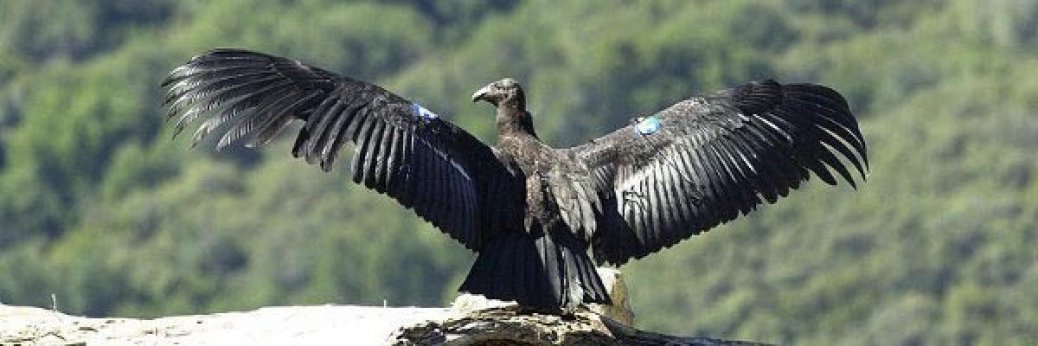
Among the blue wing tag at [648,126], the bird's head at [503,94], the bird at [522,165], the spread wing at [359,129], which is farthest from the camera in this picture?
the bird's head at [503,94]

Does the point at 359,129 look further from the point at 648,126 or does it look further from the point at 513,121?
the point at 648,126

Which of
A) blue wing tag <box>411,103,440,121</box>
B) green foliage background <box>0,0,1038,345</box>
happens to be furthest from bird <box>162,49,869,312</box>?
green foliage background <box>0,0,1038,345</box>

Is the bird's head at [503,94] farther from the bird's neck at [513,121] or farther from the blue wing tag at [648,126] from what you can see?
the blue wing tag at [648,126]

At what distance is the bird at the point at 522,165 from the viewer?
13.0 m

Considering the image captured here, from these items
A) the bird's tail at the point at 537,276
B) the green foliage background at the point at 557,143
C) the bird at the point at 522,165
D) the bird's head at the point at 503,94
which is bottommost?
the bird's tail at the point at 537,276

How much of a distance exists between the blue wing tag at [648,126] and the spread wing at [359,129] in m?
0.68

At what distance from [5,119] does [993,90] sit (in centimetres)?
2221

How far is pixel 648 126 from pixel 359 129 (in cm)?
119

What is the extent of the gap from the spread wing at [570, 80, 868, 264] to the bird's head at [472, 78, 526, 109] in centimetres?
36

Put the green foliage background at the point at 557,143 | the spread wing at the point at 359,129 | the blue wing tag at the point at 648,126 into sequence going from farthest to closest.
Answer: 1. the green foliage background at the point at 557,143
2. the blue wing tag at the point at 648,126
3. the spread wing at the point at 359,129

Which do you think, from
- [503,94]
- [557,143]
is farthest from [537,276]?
[557,143]

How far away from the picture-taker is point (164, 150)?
7319 centimetres

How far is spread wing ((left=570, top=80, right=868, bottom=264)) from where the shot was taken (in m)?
13.5

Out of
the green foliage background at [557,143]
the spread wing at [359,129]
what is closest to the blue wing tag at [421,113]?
the spread wing at [359,129]
